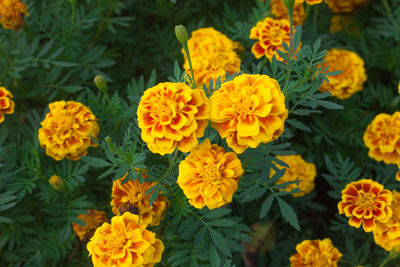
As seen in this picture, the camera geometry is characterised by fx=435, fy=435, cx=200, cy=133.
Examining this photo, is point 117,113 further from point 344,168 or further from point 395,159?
point 395,159

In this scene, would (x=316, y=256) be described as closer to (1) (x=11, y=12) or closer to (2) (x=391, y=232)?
(2) (x=391, y=232)

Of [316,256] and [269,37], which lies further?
[269,37]

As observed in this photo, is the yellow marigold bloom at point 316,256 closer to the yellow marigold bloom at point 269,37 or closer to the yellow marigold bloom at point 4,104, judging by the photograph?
the yellow marigold bloom at point 269,37

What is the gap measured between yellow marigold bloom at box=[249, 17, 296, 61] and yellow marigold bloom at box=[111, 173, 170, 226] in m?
0.68

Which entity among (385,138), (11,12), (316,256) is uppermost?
(11,12)

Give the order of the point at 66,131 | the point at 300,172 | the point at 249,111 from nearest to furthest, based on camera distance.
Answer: the point at 249,111
the point at 66,131
the point at 300,172

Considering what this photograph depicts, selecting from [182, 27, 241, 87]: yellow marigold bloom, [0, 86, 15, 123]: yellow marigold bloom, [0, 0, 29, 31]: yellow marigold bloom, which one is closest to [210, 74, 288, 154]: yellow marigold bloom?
[182, 27, 241, 87]: yellow marigold bloom

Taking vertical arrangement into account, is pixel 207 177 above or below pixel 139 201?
above

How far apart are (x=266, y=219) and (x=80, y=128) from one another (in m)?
0.92

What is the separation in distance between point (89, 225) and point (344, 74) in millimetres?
1254

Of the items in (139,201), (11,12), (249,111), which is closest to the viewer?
(249,111)

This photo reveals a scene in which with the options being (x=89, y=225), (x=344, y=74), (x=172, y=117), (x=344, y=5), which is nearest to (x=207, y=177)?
(x=172, y=117)

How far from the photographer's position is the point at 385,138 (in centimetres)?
175

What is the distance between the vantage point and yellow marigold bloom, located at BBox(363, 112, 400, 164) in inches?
67.2
